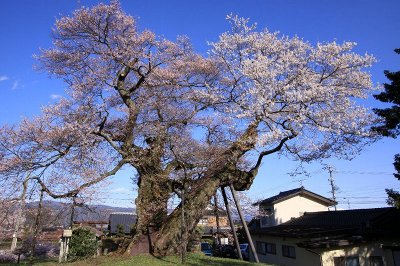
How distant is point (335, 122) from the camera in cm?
1301

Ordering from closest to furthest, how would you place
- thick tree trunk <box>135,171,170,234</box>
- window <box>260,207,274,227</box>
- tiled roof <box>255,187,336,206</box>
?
thick tree trunk <box>135,171,170,234</box>
window <box>260,207,274,227</box>
tiled roof <box>255,187,336,206</box>

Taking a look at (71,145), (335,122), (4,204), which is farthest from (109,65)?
(335,122)

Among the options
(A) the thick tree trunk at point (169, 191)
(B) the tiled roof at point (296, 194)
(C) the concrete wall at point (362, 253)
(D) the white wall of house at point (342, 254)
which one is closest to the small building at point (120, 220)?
(B) the tiled roof at point (296, 194)

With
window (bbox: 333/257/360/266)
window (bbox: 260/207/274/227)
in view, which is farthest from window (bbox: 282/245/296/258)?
window (bbox: 260/207/274/227)

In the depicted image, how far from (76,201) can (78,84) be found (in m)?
4.94

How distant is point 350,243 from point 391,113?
295 inches

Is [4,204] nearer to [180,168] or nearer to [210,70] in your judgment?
[180,168]

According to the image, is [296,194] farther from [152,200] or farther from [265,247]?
[152,200]

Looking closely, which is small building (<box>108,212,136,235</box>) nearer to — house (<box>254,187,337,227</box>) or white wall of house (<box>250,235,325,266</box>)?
house (<box>254,187,337,227</box>)

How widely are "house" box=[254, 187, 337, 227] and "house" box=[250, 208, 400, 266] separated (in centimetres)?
615

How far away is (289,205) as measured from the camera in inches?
1113

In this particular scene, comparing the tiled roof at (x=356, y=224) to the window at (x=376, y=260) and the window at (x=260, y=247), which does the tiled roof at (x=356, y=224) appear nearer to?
the window at (x=376, y=260)

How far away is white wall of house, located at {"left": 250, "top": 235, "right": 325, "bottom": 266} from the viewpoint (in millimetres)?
17297

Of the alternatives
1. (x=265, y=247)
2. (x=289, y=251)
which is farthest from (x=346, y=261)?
(x=265, y=247)
